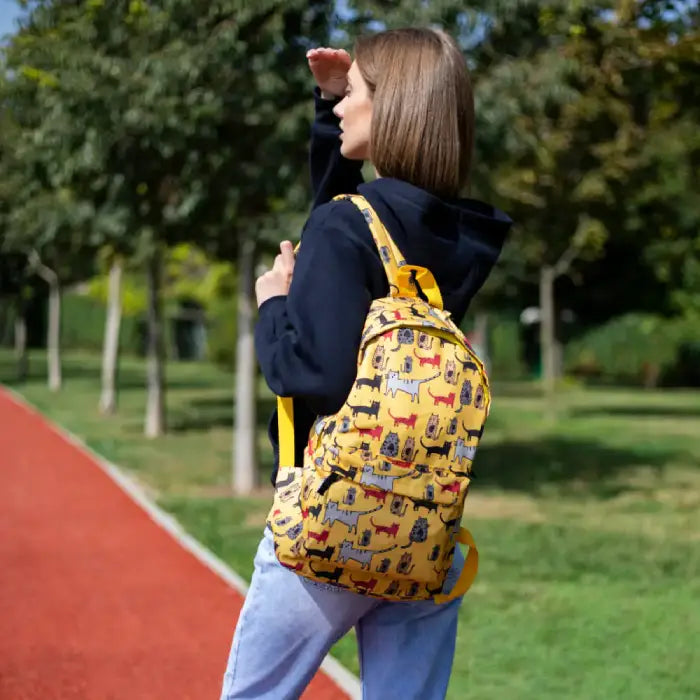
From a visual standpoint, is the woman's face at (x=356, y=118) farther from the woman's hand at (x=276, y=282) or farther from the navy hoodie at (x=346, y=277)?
the woman's hand at (x=276, y=282)

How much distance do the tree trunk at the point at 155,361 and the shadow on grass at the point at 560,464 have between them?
15.9ft

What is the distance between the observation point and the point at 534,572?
25.6ft

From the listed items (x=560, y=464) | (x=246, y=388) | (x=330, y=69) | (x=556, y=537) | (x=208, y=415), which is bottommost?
(x=208, y=415)

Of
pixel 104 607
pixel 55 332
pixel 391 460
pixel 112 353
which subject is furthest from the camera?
pixel 55 332

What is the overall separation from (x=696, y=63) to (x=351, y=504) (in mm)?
8126

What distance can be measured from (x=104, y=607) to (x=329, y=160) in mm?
4322

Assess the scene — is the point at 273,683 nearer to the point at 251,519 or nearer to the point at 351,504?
the point at 351,504

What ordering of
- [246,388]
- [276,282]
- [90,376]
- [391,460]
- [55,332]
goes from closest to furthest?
[391,460], [276,282], [246,388], [55,332], [90,376]

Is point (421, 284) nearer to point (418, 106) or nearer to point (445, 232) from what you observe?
point (445, 232)

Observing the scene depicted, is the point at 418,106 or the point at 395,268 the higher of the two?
the point at 418,106

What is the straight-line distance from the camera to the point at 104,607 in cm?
657

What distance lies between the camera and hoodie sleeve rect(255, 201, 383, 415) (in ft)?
7.26

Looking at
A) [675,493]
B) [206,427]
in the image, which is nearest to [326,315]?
[675,493]

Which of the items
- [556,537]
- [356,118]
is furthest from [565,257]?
[356,118]
